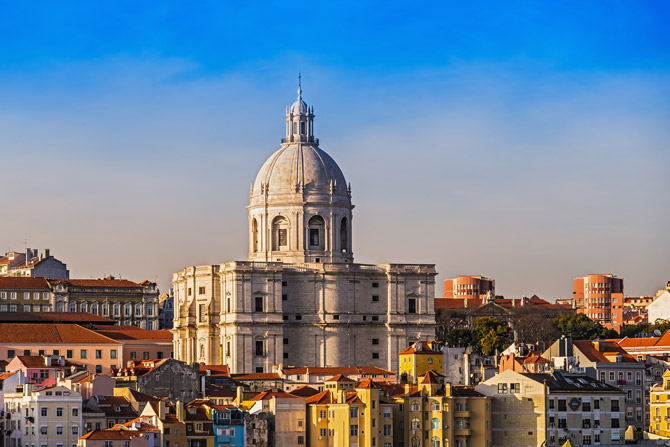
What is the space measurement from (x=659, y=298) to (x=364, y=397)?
85120mm

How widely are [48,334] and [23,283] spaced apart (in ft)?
147

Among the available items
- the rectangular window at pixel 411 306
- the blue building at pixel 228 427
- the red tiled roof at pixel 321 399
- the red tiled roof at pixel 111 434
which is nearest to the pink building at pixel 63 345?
the rectangular window at pixel 411 306

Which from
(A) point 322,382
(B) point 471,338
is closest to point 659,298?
(B) point 471,338

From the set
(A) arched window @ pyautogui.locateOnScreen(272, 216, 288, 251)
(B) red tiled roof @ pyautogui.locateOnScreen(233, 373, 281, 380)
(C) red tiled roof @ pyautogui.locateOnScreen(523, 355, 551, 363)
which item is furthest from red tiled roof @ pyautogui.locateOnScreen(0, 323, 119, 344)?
(C) red tiled roof @ pyautogui.locateOnScreen(523, 355, 551, 363)

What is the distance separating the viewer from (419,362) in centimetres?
10950

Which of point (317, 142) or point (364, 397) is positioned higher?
point (317, 142)

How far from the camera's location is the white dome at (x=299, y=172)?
12406 cm

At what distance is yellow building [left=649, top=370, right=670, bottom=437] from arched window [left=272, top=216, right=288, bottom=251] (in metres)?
31.6

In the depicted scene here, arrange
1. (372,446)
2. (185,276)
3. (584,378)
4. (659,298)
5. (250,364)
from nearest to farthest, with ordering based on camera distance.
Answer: (372,446)
(584,378)
(250,364)
(185,276)
(659,298)

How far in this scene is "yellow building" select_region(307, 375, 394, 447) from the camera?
89.7m

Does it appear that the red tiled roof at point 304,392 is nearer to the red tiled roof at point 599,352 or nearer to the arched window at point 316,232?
the red tiled roof at point 599,352

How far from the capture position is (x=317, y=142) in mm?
127812

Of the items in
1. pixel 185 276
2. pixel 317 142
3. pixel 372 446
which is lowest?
pixel 372 446

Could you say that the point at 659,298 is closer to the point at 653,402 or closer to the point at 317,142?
the point at 317,142
